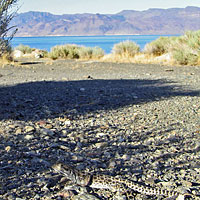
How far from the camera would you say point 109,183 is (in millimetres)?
2906

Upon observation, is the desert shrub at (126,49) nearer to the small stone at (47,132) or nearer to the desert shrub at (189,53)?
the desert shrub at (189,53)

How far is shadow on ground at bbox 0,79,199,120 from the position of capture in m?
6.00

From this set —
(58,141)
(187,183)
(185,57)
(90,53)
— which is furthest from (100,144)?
(90,53)

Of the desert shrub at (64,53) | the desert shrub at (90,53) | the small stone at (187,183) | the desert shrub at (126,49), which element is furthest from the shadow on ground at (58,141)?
the desert shrub at (64,53)

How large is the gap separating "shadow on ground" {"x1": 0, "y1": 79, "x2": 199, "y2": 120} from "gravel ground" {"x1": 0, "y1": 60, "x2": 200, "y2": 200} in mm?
19

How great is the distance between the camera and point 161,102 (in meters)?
6.95

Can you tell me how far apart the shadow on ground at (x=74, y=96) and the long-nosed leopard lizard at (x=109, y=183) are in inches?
102

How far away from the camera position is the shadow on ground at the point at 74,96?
6.00 meters

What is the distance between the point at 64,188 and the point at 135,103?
4126mm

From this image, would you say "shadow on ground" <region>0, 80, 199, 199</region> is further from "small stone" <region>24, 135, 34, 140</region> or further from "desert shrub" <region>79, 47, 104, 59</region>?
"desert shrub" <region>79, 47, 104, 59</region>

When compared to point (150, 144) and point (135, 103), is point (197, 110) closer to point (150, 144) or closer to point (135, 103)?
point (135, 103)

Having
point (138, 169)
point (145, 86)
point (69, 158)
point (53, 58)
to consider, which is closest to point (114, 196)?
point (138, 169)

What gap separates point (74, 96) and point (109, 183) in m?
4.68

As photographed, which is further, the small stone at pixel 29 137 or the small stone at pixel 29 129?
the small stone at pixel 29 129
